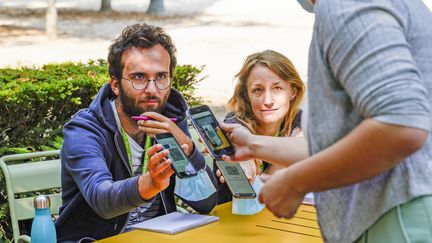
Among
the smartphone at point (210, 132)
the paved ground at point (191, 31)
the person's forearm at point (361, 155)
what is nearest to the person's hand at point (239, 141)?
the smartphone at point (210, 132)

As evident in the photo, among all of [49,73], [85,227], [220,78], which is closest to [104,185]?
[85,227]

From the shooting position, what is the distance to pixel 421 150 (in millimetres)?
1759

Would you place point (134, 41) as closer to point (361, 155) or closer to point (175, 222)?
point (175, 222)

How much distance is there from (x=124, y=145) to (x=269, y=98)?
82 cm

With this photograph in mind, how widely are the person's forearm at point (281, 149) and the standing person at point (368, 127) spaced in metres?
0.40

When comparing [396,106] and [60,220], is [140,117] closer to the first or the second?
[60,220]

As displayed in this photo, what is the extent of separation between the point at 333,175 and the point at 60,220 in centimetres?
191

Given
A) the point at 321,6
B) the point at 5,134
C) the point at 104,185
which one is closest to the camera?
the point at 321,6

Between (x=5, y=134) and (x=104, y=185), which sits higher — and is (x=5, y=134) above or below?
below

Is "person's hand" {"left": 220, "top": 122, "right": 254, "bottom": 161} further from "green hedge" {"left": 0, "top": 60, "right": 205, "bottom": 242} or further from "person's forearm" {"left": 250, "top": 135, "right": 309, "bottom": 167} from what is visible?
"green hedge" {"left": 0, "top": 60, "right": 205, "bottom": 242}

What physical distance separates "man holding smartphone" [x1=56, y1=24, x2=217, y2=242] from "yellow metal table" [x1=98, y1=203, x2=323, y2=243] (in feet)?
0.55

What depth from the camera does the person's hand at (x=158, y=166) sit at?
9.44 ft

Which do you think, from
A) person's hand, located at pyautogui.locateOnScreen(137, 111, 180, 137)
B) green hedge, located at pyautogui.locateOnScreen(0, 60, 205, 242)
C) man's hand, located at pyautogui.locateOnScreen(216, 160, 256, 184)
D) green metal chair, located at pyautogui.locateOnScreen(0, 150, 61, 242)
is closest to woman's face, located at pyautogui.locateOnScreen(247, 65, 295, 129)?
man's hand, located at pyautogui.locateOnScreen(216, 160, 256, 184)

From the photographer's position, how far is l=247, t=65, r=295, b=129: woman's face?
394 cm
